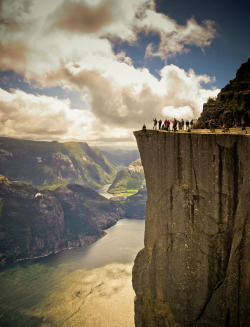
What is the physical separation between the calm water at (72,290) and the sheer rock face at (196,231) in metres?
47.3

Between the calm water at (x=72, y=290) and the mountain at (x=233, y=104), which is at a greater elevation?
the mountain at (x=233, y=104)

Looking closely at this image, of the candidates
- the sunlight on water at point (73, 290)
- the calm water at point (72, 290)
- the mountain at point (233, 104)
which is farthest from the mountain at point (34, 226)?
the mountain at point (233, 104)

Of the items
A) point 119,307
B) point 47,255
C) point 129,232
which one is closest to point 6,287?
point 47,255

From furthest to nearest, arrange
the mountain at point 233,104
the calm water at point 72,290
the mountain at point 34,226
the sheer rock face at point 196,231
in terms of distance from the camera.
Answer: the mountain at point 34,226 < the calm water at point 72,290 < the mountain at point 233,104 < the sheer rock face at point 196,231

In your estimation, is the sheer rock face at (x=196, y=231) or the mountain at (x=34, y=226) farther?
the mountain at (x=34, y=226)

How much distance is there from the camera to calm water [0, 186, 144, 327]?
6788cm

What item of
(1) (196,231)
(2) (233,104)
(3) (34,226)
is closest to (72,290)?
(1) (196,231)

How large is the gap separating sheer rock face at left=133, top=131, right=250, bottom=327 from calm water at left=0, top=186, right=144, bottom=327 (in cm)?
4726

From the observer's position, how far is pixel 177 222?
24.4 metres

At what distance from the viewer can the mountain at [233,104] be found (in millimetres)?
30859

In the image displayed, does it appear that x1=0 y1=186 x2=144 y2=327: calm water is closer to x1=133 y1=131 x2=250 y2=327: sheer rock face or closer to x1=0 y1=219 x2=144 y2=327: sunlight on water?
x1=0 y1=219 x2=144 y2=327: sunlight on water

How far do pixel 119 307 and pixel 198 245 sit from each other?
197 feet

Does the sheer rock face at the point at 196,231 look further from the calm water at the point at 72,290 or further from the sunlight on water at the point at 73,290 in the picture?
the calm water at the point at 72,290

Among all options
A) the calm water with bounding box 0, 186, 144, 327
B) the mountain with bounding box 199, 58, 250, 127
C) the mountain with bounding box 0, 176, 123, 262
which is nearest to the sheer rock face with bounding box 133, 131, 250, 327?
the mountain with bounding box 199, 58, 250, 127
